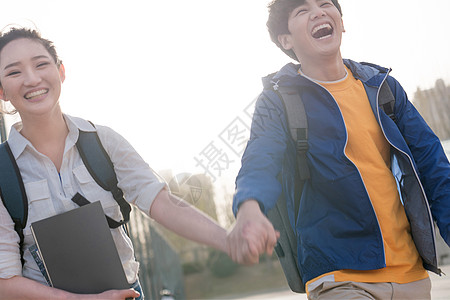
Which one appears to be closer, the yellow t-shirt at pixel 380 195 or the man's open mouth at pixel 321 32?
the yellow t-shirt at pixel 380 195

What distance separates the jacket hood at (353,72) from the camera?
92.7 inches

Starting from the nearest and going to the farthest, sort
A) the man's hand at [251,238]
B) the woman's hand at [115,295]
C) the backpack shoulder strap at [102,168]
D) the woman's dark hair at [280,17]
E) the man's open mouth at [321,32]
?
the man's hand at [251,238], the woman's hand at [115,295], the backpack shoulder strap at [102,168], the man's open mouth at [321,32], the woman's dark hair at [280,17]

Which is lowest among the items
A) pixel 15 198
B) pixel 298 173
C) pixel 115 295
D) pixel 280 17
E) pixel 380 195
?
pixel 115 295

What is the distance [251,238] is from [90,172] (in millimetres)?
813

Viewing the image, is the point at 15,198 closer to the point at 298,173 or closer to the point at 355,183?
the point at 298,173

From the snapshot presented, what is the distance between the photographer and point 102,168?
212 centimetres

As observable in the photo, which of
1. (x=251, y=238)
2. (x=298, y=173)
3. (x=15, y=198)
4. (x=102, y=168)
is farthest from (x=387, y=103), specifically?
(x=15, y=198)

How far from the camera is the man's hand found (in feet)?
5.19

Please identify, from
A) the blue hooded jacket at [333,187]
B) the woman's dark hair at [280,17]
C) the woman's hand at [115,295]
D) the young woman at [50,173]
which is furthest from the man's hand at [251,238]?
the woman's dark hair at [280,17]

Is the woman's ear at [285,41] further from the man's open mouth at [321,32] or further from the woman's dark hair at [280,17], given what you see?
the man's open mouth at [321,32]

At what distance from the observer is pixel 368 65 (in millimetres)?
2590

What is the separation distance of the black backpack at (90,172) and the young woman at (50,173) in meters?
0.02

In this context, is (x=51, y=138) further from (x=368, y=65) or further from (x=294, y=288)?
(x=368, y=65)

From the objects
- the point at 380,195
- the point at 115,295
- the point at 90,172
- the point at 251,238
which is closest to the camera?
the point at 251,238
